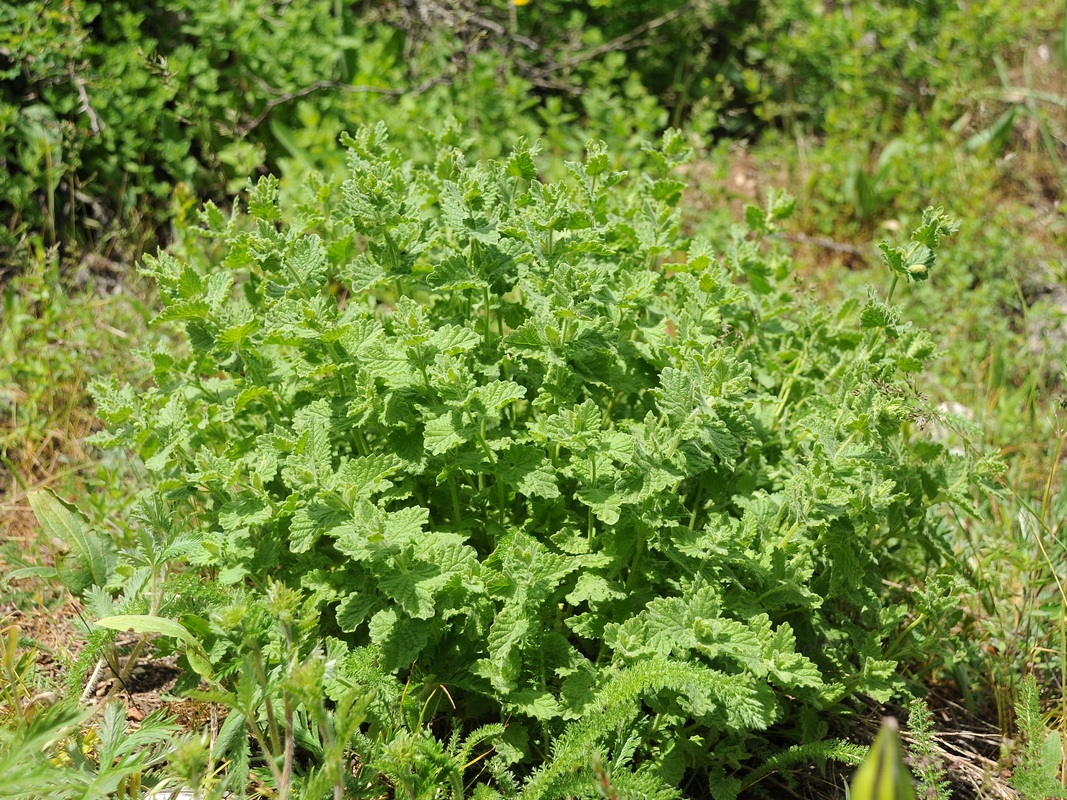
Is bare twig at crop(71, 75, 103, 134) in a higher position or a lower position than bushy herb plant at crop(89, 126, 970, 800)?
higher

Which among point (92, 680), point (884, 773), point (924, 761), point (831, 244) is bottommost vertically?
point (924, 761)

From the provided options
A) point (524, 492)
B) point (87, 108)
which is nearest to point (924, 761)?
point (524, 492)

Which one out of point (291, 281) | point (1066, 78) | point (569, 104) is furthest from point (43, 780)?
point (1066, 78)

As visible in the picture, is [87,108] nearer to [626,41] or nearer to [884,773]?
[626,41]

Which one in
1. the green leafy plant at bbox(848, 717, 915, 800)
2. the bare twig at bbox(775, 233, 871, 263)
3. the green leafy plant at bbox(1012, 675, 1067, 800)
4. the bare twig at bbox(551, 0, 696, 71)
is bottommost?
the green leafy plant at bbox(1012, 675, 1067, 800)

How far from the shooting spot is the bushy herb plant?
6.19ft

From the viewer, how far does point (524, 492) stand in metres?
1.99

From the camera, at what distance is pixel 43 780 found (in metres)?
1.63

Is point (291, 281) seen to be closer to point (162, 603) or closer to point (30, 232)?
point (162, 603)

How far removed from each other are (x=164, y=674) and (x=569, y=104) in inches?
151

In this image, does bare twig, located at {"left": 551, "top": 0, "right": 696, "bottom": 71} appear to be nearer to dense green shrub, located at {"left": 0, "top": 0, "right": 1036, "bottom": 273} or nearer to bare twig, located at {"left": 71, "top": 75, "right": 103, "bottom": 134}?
dense green shrub, located at {"left": 0, "top": 0, "right": 1036, "bottom": 273}

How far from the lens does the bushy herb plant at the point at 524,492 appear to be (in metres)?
1.89

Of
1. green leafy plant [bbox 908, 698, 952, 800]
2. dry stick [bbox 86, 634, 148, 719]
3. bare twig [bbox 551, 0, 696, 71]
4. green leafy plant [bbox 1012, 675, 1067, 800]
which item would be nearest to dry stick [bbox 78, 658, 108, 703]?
dry stick [bbox 86, 634, 148, 719]

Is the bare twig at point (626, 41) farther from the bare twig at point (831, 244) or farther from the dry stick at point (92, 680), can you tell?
the dry stick at point (92, 680)
